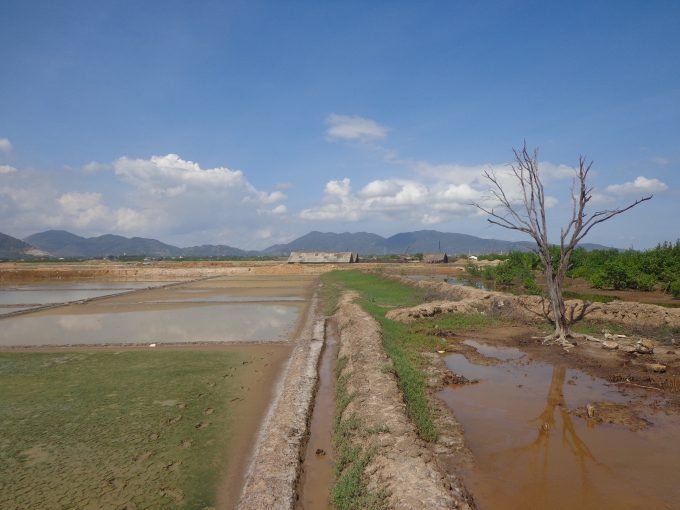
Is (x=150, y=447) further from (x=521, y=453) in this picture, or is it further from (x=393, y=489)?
(x=521, y=453)

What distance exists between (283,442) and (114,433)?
2.50m

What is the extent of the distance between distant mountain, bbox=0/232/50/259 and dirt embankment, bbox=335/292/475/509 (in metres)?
202

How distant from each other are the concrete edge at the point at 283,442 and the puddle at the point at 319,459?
0.37 ft

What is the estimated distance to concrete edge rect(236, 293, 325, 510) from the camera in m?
3.77

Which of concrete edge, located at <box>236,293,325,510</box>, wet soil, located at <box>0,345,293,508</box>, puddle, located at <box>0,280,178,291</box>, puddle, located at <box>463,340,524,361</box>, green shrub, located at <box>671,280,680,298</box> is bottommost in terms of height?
puddle, located at <box>0,280,178,291</box>

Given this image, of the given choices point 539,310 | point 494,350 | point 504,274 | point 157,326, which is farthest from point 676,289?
point 157,326

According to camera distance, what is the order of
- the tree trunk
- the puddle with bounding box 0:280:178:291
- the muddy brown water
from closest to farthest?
1. the muddy brown water
2. the tree trunk
3. the puddle with bounding box 0:280:178:291

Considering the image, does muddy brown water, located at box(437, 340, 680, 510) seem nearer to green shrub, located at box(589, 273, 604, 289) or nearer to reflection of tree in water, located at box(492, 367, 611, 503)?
reflection of tree in water, located at box(492, 367, 611, 503)

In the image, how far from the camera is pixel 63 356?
950cm

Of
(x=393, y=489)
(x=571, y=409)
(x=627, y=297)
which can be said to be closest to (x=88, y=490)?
(x=393, y=489)

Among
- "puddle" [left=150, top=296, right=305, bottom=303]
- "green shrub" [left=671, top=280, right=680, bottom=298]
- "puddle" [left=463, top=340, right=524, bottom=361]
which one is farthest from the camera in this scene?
"puddle" [left=150, top=296, right=305, bottom=303]

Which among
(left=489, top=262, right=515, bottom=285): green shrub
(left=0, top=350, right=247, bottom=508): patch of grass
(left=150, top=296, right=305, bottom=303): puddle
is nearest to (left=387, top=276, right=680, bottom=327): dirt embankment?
(left=0, top=350, right=247, bottom=508): patch of grass

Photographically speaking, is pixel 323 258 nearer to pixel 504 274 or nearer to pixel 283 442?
pixel 504 274

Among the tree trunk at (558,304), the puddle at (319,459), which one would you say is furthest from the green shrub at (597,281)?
the puddle at (319,459)
